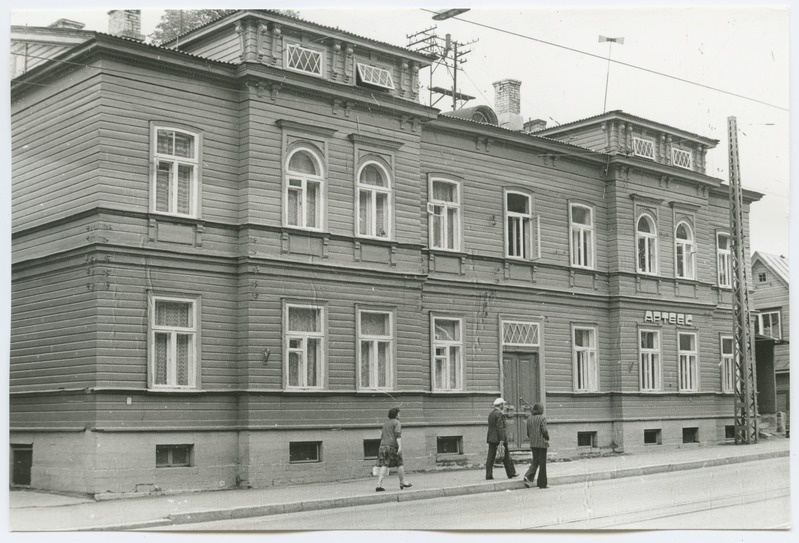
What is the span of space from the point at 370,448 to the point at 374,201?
5823 millimetres

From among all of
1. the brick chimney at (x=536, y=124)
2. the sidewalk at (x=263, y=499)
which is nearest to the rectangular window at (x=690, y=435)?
the sidewalk at (x=263, y=499)

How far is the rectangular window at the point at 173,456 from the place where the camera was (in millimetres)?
21250

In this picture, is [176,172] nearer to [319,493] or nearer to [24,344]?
[24,344]

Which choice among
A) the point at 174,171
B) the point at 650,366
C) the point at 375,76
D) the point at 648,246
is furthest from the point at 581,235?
the point at 174,171

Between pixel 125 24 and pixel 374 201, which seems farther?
pixel 374 201

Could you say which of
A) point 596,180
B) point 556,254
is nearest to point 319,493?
point 556,254

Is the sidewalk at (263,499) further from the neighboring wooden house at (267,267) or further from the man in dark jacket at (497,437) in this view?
the neighboring wooden house at (267,267)

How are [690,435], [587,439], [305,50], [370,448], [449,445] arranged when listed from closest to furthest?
[305,50], [370,448], [449,445], [587,439], [690,435]

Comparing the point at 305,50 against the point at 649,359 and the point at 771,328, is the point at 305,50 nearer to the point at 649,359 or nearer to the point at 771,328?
the point at 649,359

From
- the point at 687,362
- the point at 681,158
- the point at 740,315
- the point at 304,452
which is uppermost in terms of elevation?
the point at 681,158

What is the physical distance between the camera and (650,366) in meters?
32.8

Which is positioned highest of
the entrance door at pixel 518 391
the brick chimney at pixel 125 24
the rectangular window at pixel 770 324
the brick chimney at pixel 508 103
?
the brick chimney at pixel 508 103

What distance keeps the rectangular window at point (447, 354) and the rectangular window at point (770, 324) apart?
67.5 feet

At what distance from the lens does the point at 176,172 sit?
2209 cm
